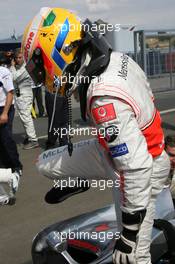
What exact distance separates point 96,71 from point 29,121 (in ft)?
20.8

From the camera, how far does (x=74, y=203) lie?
17.5ft

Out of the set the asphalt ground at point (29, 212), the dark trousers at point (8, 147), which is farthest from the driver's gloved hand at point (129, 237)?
the dark trousers at point (8, 147)

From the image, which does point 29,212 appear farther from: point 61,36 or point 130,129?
point 130,129

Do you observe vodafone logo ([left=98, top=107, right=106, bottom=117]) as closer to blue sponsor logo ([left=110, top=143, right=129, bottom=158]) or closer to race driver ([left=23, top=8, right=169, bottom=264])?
race driver ([left=23, top=8, right=169, bottom=264])

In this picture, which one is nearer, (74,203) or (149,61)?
(74,203)

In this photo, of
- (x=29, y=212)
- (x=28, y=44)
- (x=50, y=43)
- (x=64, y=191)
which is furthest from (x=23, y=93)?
(x=50, y=43)

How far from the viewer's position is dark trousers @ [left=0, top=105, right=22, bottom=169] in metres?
6.39

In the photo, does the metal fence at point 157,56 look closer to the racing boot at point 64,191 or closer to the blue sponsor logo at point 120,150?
the racing boot at point 64,191

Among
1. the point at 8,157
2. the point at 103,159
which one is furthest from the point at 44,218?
the point at 103,159

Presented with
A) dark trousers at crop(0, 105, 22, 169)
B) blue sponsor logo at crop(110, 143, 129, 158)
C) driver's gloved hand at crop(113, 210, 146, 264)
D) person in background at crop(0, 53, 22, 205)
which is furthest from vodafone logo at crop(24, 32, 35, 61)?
dark trousers at crop(0, 105, 22, 169)

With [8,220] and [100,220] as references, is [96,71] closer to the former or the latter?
[100,220]

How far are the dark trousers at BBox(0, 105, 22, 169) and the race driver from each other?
12.2 feet

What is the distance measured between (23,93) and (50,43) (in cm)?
594

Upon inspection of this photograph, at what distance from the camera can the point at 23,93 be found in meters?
8.32
